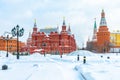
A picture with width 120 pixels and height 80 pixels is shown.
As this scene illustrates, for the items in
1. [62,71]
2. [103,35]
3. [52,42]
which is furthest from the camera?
[103,35]

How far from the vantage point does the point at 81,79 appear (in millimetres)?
14430

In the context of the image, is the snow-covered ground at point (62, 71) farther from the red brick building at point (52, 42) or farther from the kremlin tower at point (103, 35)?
the kremlin tower at point (103, 35)

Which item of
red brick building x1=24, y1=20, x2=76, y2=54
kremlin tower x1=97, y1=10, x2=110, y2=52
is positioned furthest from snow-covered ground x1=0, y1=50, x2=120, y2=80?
kremlin tower x1=97, y1=10, x2=110, y2=52

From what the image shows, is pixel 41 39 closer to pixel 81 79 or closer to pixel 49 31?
pixel 49 31

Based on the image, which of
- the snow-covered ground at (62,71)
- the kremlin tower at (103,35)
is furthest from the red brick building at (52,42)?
the snow-covered ground at (62,71)

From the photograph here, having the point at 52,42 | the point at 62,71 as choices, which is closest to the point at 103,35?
the point at 52,42

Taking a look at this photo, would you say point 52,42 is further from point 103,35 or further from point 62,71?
point 62,71

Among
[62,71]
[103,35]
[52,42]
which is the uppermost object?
[103,35]

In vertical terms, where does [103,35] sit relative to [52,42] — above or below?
above

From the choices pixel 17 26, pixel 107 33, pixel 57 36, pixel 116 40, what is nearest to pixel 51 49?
pixel 57 36

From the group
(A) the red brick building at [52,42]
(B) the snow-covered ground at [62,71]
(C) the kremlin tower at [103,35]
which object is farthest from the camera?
(C) the kremlin tower at [103,35]

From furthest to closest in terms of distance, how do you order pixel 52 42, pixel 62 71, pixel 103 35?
pixel 103 35 → pixel 52 42 → pixel 62 71

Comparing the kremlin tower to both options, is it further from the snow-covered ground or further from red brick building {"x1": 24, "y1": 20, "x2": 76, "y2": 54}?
the snow-covered ground

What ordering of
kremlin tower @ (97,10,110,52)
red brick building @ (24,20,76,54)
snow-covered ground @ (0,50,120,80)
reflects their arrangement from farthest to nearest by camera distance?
kremlin tower @ (97,10,110,52) → red brick building @ (24,20,76,54) → snow-covered ground @ (0,50,120,80)
